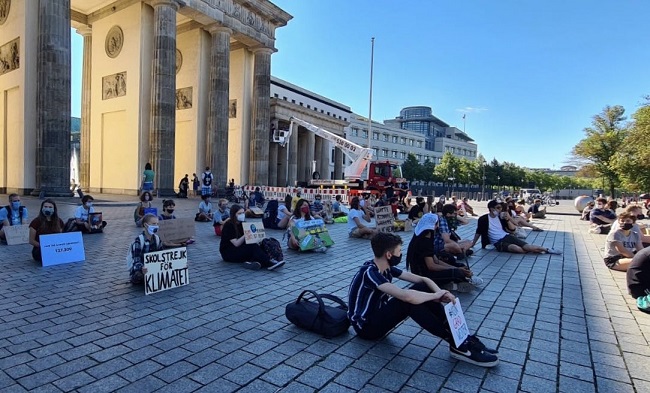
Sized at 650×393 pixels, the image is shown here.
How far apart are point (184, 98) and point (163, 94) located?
629 cm

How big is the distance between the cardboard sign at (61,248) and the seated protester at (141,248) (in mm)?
2186

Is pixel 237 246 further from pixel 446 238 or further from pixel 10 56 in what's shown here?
pixel 10 56

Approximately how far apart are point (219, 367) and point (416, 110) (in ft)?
445

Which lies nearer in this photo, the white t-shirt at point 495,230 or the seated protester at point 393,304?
the seated protester at point 393,304

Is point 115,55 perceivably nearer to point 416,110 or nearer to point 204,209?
point 204,209

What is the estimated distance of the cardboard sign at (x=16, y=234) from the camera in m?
8.55

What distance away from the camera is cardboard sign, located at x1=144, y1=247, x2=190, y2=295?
17.9ft

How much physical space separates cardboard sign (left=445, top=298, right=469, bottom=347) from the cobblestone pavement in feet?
0.84

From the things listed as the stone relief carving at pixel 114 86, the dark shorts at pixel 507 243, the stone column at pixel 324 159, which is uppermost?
the stone relief carving at pixel 114 86

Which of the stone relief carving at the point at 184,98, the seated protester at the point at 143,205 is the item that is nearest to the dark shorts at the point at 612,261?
the seated protester at the point at 143,205

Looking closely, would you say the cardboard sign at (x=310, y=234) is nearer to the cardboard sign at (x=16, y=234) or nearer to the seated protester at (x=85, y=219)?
the seated protester at (x=85, y=219)

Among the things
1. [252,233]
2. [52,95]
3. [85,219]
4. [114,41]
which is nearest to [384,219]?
[252,233]

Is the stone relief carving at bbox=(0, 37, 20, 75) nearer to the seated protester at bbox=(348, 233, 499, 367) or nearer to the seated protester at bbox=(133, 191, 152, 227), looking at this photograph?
Answer: the seated protester at bbox=(133, 191, 152, 227)

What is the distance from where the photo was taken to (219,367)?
343 cm
